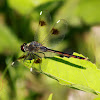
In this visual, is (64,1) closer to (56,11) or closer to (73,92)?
(56,11)

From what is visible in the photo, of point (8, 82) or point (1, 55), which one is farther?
point (1, 55)

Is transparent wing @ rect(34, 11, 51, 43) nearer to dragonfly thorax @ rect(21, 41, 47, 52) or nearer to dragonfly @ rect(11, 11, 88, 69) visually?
dragonfly @ rect(11, 11, 88, 69)

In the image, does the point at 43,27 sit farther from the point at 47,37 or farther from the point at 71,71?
the point at 71,71

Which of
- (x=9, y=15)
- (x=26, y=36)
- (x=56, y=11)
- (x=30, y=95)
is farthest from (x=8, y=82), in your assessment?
(x=56, y=11)

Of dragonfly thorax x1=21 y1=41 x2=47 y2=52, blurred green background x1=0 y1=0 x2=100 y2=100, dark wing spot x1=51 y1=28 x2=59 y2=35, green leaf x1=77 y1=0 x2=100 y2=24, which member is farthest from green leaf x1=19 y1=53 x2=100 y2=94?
green leaf x1=77 y1=0 x2=100 y2=24

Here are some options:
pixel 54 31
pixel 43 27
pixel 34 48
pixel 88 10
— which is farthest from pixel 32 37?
pixel 88 10

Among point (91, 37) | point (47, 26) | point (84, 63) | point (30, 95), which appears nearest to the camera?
point (84, 63)

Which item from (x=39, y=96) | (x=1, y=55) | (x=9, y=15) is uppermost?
(x=9, y=15)

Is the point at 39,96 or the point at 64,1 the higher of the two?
the point at 64,1
